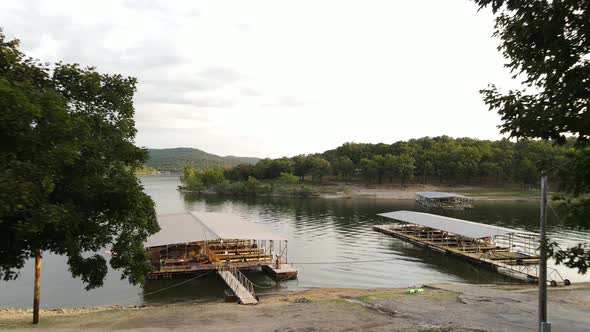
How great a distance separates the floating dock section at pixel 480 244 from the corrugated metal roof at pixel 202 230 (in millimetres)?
18376

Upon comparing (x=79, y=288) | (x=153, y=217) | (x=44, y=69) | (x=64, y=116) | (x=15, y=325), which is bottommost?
(x=79, y=288)

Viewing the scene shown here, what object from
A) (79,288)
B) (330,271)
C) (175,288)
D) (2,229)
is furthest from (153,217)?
(330,271)

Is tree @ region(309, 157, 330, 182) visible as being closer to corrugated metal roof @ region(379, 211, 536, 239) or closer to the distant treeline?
the distant treeline

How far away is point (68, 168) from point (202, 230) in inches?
851

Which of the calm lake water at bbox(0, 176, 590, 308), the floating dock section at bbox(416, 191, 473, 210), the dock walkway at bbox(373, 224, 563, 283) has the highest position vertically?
the floating dock section at bbox(416, 191, 473, 210)

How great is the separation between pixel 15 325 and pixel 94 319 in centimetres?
308

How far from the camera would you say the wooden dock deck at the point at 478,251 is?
1364 inches

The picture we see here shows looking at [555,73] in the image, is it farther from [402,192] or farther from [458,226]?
[402,192]

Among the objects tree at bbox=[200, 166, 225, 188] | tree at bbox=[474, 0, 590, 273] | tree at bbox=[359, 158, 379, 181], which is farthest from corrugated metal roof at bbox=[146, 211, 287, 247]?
tree at bbox=[359, 158, 379, 181]

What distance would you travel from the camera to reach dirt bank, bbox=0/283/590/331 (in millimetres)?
17609

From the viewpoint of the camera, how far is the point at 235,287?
1080 inches

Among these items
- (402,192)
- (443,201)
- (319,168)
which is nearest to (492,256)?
(443,201)

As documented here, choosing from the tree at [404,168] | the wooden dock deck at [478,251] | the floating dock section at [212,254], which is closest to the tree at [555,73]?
the floating dock section at [212,254]

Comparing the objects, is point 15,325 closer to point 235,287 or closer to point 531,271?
point 235,287
